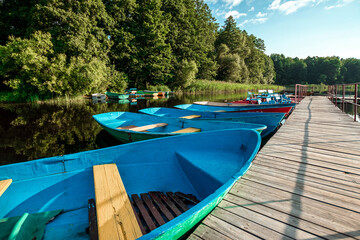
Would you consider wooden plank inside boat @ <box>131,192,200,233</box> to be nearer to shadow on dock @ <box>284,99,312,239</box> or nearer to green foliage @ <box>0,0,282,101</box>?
shadow on dock @ <box>284,99,312,239</box>

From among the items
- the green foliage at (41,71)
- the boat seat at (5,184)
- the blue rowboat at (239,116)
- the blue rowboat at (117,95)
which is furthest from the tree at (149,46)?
the boat seat at (5,184)

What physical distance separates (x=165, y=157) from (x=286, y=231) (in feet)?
6.81

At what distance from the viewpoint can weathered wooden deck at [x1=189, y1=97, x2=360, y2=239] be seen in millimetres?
1550

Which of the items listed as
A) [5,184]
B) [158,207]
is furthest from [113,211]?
[5,184]

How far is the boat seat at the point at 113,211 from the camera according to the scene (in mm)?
1536

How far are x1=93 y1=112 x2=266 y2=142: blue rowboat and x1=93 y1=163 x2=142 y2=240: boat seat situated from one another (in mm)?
2391

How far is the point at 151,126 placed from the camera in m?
5.96

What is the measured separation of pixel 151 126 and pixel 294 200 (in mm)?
4605

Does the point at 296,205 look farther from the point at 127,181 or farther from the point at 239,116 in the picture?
the point at 239,116

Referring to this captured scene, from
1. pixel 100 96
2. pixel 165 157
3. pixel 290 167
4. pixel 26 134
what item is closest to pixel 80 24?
pixel 100 96

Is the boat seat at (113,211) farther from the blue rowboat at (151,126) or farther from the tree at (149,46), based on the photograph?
the tree at (149,46)

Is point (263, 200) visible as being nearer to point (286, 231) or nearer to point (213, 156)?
point (286, 231)

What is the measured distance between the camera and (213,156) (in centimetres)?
328

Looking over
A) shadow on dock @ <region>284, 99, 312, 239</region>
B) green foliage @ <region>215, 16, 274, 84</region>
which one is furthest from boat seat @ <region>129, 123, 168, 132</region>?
green foliage @ <region>215, 16, 274, 84</region>
